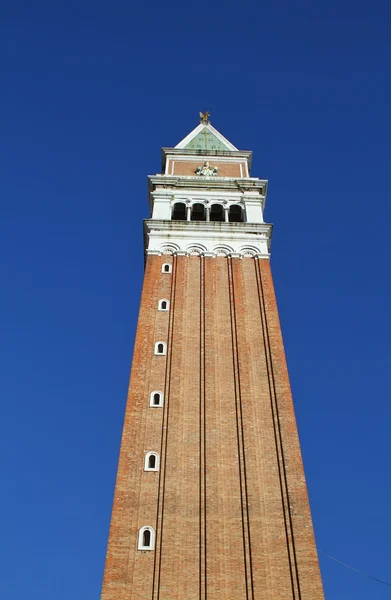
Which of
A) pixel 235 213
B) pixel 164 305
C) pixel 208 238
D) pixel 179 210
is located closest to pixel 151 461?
pixel 164 305

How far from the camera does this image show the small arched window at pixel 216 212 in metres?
40.0

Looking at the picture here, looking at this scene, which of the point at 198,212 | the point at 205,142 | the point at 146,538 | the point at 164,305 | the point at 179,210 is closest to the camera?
the point at 146,538

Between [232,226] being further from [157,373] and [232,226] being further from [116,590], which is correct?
[116,590]

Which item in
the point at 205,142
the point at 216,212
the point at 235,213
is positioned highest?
the point at 205,142

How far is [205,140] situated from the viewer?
163ft

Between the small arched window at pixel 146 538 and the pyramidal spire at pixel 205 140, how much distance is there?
93.5 feet

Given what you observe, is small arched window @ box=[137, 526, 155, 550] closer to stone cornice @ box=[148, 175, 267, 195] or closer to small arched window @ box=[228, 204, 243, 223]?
small arched window @ box=[228, 204, 243, 223]

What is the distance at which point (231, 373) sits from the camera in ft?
95.1

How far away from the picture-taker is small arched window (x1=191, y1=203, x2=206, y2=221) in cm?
3984

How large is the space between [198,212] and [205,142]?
10681mm

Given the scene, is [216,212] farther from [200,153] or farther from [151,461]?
[151,461]

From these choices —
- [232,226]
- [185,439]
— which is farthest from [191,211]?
[185,439]

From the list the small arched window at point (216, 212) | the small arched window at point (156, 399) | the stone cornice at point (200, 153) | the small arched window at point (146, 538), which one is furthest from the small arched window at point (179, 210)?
the small arched window at point (146, 538)

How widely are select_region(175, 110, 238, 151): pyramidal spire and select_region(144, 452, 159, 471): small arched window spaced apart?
2552cm
